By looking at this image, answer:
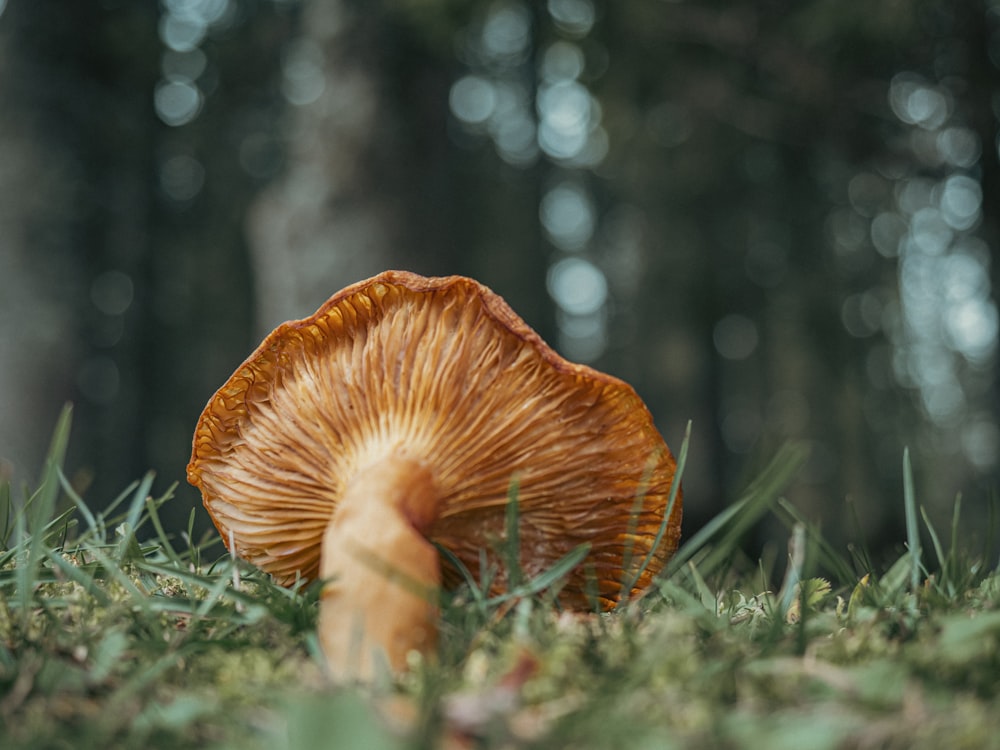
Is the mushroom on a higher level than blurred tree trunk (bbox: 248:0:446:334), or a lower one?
lower

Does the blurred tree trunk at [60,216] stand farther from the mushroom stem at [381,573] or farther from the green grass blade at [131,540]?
the mushroom stem at [381,573]

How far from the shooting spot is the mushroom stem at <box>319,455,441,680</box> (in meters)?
1.12

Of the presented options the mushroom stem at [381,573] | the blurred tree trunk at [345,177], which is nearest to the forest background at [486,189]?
the blurred tree trunk at [345,177]

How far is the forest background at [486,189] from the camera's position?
4418 mm

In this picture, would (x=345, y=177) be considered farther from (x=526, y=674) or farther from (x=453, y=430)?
(x=526, y=674)

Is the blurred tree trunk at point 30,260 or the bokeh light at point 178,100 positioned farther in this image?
the bokeh light at point 178,100

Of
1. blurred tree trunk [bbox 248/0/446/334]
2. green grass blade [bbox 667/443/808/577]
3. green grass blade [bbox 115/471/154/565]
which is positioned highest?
blurred tree trunk [bbox 248/0/446/334]

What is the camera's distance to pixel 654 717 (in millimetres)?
826

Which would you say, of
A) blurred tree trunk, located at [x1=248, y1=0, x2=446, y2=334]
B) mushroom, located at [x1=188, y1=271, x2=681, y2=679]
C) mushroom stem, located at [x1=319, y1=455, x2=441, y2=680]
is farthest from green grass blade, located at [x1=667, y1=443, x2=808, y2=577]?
blurred tree trunk, located at [x1=248, y1=0, x2=446, y2=334]

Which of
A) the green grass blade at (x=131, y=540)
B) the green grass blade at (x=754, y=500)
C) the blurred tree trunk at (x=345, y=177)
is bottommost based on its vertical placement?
the green grass blade at (x=131, y=540)

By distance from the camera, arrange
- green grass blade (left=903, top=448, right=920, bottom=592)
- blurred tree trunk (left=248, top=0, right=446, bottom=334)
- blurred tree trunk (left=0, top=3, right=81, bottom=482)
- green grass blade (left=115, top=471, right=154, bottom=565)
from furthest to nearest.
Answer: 1. blurred tree trunk (left=0, top=3, right=81, bottom=482)
2. blurred tree trunk (left=248, top=0, right=446, bottom=334)
3. green grass blade (left=115, top=471, right=154, bottom=565)
4. green grass blade (left=903, top=448, right=920, bottom=592)

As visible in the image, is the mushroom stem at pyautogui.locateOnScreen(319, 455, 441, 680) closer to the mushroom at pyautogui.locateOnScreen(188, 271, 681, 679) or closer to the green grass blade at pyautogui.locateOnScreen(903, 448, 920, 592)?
the mushroom at pyautogui.locateOnScreen(188, 271, 681, 679)

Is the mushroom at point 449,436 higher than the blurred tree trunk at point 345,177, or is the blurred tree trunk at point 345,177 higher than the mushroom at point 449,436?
the blurred tree trunk at point 345,177

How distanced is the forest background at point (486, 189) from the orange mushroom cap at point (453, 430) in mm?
244
